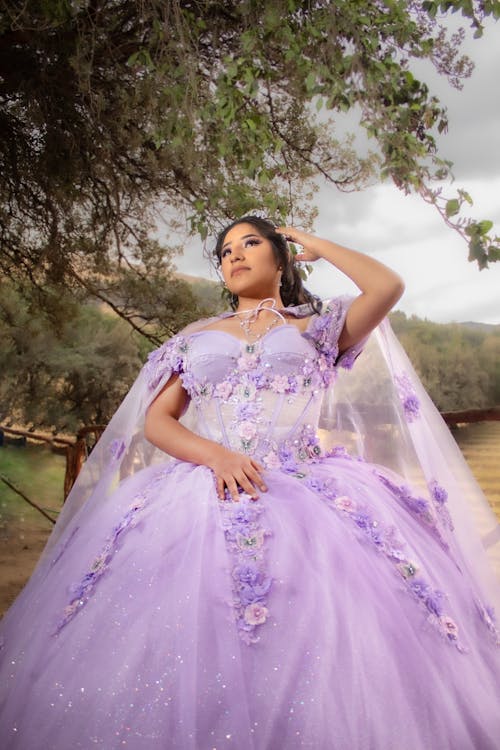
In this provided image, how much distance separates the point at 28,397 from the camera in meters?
5.21

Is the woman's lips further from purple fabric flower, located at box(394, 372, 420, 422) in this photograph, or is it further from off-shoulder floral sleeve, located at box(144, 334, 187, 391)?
purple fabric flower, located at box(394, 372, 420, 422)

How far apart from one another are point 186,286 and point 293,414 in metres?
2.66

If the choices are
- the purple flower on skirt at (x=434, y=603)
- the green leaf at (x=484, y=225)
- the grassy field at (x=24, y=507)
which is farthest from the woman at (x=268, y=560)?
the grassy field at (x=24, y=507)

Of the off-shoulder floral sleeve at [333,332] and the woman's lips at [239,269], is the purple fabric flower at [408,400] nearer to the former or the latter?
the off-shoulder floral sleeve at [333,332]

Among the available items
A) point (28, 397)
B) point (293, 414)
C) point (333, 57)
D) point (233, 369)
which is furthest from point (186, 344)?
point (28, 397)

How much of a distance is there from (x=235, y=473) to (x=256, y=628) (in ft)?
1.42

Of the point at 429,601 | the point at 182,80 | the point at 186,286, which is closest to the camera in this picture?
the point at 429,601

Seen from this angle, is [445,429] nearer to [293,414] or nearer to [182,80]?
[293,414]

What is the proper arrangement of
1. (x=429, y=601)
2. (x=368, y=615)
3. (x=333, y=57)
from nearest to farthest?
(x=368, y=615) < (x=429, y=601) < (x=333, y=57)

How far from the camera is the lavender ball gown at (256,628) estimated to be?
3.78 ft

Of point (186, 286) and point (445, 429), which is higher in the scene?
point (186, 286)

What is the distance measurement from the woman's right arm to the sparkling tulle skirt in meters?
0.05

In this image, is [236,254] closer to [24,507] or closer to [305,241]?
[305,241]

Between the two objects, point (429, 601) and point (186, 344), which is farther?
point (186, 344)
